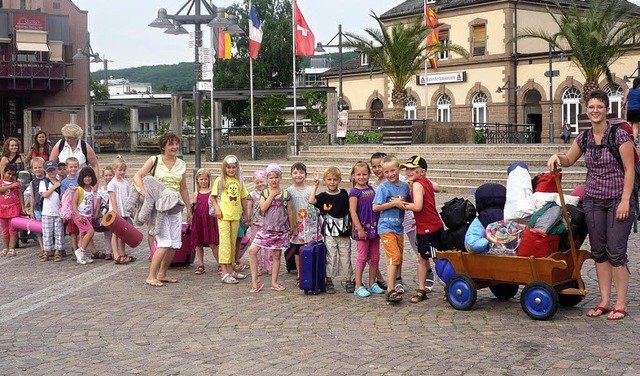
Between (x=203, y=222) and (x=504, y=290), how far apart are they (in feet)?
13.0

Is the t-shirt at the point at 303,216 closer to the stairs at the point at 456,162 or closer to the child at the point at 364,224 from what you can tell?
the child at the point at 364,224

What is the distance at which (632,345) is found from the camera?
6496mm

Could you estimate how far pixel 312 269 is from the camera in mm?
8930

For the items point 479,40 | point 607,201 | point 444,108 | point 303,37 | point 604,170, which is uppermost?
point 479,40

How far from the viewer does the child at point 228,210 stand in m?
9.91

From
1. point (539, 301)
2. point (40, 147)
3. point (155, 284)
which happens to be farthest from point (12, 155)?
point (539, 301)

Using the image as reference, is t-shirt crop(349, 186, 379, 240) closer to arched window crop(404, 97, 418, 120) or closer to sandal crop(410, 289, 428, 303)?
sandal crop(410, 289, 428, 303)

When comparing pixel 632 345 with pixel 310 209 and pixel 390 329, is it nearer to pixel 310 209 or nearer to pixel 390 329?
pixel 390 329

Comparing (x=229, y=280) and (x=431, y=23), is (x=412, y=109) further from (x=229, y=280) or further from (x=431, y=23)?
(x=229, y=280)

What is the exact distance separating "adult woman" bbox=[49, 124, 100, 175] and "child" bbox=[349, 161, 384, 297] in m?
4.88

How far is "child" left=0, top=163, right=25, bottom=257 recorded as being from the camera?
13.0 meters

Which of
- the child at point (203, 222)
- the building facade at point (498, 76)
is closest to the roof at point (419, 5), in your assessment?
the building facade at point (498, 76)

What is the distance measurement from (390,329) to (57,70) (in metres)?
47.6

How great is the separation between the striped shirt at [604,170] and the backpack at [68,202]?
700 centimetres
